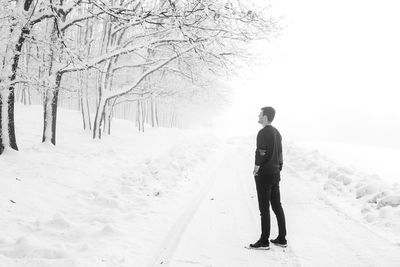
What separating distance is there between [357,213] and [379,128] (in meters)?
76.0

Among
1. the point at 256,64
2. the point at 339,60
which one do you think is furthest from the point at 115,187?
the point at 339,60

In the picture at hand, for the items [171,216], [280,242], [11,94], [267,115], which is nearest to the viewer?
[280,242]

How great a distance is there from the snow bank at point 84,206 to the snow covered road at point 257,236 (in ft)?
1.49

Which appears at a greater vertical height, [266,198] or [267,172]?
[267,172]

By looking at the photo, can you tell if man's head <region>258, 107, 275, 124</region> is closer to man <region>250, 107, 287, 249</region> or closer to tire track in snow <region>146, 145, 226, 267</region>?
man <region>250, 107, 287, 249</region>

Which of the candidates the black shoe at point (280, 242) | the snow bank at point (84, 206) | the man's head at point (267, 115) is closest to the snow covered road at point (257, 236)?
the black shoe at point (280, 242)

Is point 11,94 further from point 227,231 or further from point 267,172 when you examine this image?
point 267,172

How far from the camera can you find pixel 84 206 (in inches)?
288

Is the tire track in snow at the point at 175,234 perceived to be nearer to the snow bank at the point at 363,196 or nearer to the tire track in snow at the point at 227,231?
the tire track in snow at the point at 227,231

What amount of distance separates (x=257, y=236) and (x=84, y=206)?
3.52 m

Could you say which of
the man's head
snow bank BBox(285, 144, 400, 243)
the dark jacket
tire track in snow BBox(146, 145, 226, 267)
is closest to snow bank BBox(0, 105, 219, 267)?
tire track in snow BBox(146, 145, 226, 267)

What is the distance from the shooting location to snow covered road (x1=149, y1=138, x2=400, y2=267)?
5.04 m

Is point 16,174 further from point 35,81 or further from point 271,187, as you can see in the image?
point 271,187

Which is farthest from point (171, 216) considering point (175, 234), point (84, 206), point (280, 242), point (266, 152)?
point (266, 152)
